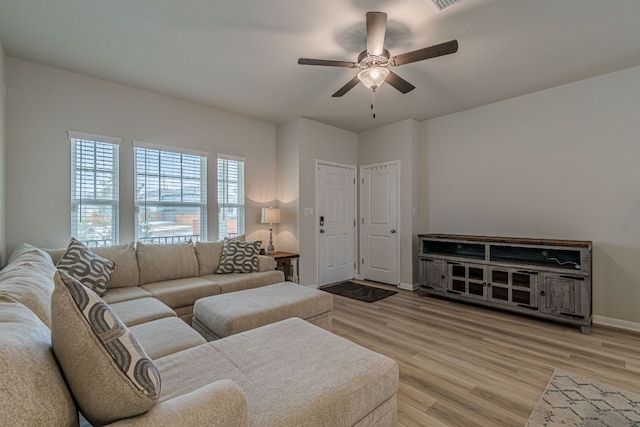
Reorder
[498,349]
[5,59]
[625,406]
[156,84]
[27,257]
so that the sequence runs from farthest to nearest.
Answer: [156,84], [5,59], [498,349], [27,257], [625,406]

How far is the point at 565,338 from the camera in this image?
286cm

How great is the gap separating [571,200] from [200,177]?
4.73m

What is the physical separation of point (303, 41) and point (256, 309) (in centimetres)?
231

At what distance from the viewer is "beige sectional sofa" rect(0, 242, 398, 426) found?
0.79 m

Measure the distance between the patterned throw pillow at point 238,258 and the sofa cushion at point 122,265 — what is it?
87cm

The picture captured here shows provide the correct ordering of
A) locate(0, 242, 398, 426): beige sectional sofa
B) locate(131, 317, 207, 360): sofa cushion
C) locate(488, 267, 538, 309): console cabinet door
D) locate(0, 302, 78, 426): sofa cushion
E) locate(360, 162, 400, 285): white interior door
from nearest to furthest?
locate(0, 302, 78, 426): sofa cushion < locate(0, 242, 398, 426): beige sectional sofa < locate(131, 317, 207, 360): sofa cushion < locate(488, 267, 538, 309): console cabinet door < locate(360, 162, 400, 285): white interior door

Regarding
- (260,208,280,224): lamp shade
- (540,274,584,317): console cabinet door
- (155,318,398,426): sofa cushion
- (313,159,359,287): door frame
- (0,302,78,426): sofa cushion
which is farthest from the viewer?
(313,159,359,287): door frame

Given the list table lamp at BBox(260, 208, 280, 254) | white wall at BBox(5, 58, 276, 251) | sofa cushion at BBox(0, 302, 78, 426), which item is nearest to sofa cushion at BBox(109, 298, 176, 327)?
sofa cushion at BBox(0, 302, 78, 426)

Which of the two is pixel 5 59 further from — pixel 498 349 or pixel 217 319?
pixel 498 349

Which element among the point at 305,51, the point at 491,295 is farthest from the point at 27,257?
the point at 491,295

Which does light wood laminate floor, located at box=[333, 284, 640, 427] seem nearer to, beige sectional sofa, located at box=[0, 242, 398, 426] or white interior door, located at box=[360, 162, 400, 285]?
beige sectional sofa, located at box=[0, 242, 398, 426]

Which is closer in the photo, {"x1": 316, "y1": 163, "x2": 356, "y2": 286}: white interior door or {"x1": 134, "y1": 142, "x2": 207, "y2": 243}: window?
{"x1": 134, "y1": 142, "x2": 207, "y2": 243}: window

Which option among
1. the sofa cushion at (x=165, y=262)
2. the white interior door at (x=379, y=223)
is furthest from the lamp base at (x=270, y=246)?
the white interior door at (x=379, y=223)

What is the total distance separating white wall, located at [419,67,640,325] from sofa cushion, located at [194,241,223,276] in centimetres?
340
